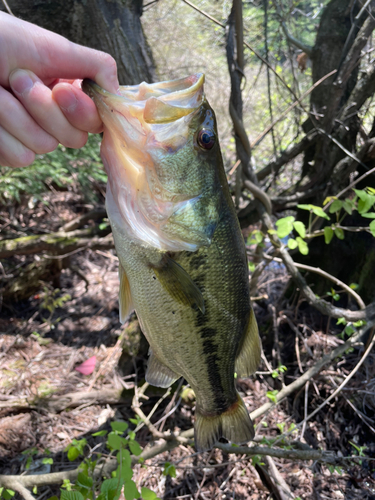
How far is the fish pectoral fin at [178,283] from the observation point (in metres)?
1.26

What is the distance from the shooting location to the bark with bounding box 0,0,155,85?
2.43m

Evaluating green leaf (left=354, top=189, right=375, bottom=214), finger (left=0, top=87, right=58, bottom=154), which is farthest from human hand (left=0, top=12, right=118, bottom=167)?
green leaf (left=354, top=189, right=375, bottom=214)

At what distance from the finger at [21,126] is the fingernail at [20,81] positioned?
4 cm

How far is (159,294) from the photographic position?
133 centimetres

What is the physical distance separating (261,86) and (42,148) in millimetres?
8849

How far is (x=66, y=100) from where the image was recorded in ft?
3.88

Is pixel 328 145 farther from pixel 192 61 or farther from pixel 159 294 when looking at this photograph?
pixel 192 61

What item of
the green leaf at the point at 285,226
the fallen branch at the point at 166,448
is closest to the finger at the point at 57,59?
the green leaf at the point at 285,226

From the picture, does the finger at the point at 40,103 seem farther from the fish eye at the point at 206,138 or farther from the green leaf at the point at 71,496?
the green leaf at the point at 71,496

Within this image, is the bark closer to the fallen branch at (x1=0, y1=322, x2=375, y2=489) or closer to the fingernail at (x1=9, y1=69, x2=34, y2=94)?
the fingernail at (x1=9, y1=69, x2=34, y2=94)

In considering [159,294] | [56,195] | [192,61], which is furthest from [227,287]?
[192,61]

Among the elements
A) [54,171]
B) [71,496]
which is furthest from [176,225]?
[54,171]

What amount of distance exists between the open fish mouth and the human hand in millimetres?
76

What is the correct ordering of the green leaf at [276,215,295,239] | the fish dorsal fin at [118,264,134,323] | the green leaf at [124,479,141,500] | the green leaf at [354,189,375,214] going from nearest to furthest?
the fish dorsal fin at [118,264,134,323] < the green leaf at [124,479,141,500] < the green leaf at [354,189,375,214] < the green leaf at [276,215,295,239]
